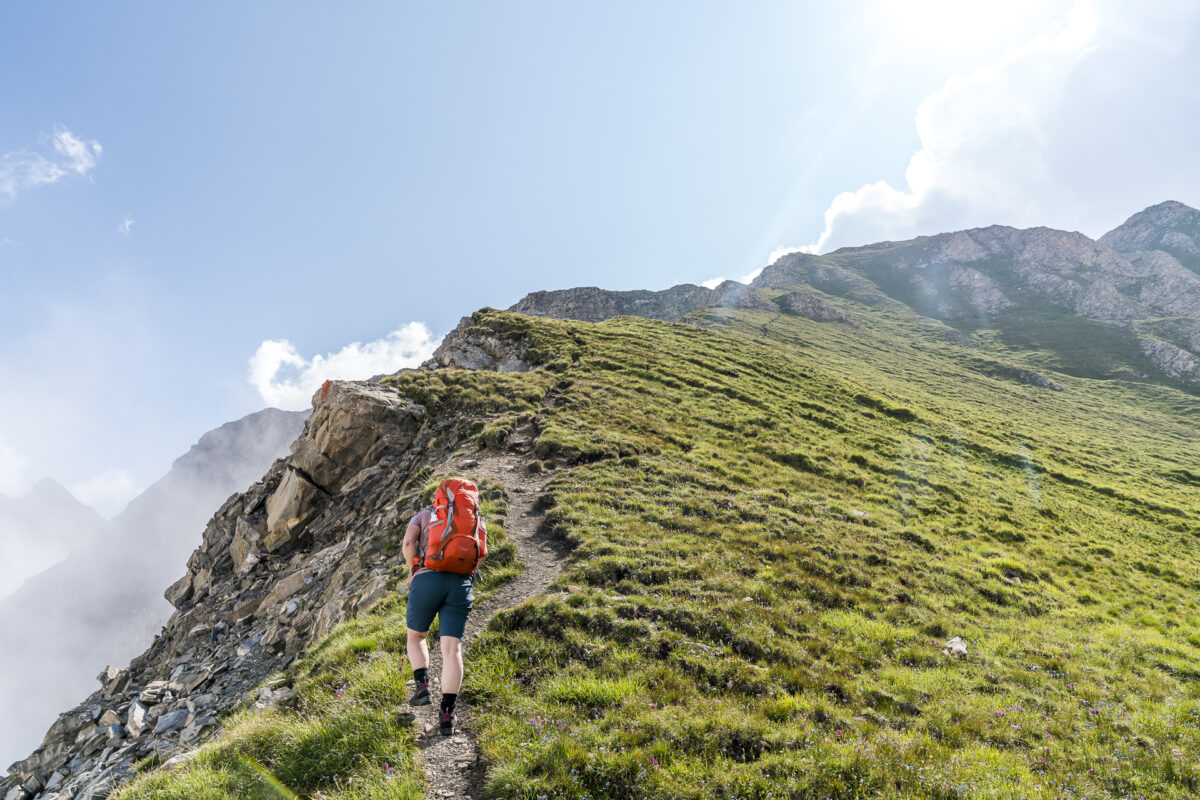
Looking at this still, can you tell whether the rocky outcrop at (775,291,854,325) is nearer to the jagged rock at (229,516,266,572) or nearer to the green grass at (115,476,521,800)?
the jagged rock at (229,516,266,572)

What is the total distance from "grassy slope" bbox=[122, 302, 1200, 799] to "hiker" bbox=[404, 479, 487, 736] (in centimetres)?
83

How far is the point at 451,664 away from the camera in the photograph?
7363 mm

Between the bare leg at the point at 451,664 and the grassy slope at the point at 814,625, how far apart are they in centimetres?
86

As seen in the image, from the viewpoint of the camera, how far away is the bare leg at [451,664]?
7.29 metres

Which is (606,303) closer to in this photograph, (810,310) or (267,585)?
(810,310)

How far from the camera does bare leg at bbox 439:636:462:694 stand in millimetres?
7293

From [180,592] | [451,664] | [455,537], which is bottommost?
[180,592]

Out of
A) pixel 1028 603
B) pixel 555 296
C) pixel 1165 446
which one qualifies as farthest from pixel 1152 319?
pixel 1028 603

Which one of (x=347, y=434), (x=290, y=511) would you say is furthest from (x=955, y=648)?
(x=290, y=511)

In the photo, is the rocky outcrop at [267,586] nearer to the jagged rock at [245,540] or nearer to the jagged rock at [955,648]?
the jagged rock at [245,540]

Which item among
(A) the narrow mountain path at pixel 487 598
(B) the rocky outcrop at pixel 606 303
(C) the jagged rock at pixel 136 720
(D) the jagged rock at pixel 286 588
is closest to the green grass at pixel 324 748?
(A) the narrow mountain path at pixel 487 598

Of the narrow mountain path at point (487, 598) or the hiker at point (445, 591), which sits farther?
the hiker at point (445, 591)

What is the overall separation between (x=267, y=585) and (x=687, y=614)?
19.6 meters

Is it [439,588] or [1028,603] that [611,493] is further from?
[1028,603]
